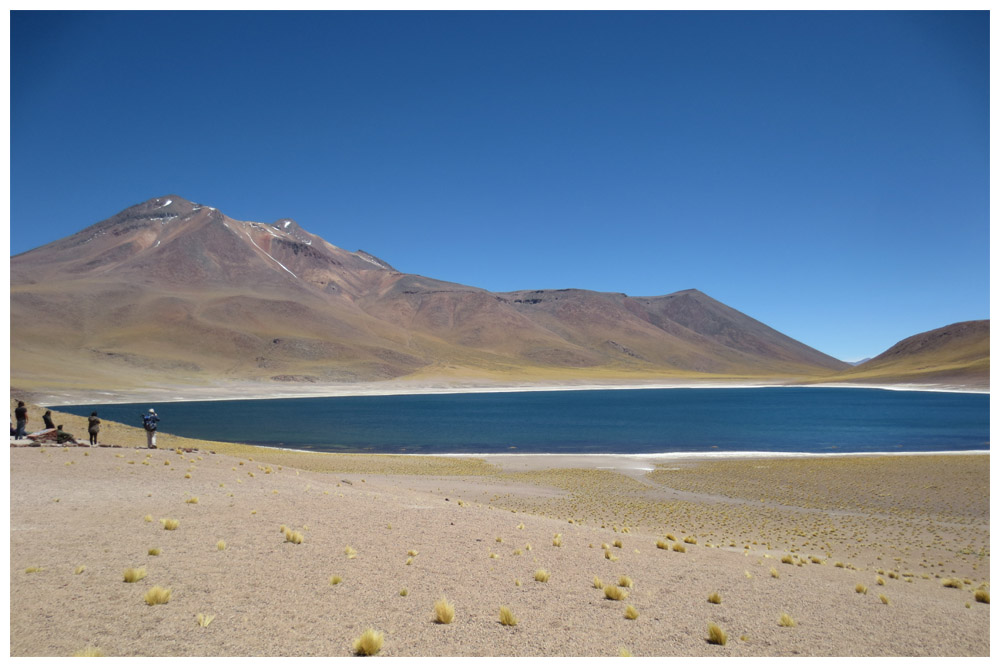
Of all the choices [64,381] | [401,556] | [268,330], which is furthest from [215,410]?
[268,330]

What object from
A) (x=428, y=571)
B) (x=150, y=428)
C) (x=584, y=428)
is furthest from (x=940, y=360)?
(x=428, y=571)

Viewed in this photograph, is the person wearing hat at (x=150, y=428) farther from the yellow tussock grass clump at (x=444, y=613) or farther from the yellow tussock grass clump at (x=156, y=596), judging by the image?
the yellow tussock grass clump at (x=444, y=613)

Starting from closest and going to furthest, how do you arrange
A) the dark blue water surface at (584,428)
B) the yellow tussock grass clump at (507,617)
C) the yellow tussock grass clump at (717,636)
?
the yellow tussock grass clump at (717,636) → the yellow tussock grass clump at (507,617) → the dark blue water surface at (584,428)

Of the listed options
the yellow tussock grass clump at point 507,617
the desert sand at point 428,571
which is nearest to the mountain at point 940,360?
the desert sand at point 428,571

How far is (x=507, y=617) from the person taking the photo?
6.70 m

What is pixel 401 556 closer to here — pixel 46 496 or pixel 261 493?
pixel 261 493

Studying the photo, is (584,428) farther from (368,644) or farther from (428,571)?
(368,644)

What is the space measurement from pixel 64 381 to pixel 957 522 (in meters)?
126

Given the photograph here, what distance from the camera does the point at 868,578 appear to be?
10539mm

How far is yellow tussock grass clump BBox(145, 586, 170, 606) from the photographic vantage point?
21.2 ft

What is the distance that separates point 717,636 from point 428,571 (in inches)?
151

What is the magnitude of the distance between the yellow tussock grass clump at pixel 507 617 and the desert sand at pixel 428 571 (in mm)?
120

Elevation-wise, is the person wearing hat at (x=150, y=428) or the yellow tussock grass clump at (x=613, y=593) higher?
the person wearing hat at (x=150, y=428)

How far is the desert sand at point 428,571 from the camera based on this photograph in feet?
20.5
